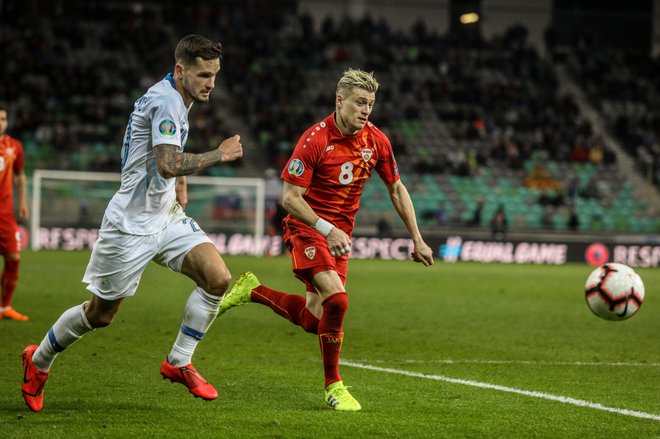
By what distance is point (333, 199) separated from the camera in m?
6.86

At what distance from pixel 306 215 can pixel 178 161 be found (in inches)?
43.7

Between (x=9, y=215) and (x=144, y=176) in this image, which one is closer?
(x=144, y=176)

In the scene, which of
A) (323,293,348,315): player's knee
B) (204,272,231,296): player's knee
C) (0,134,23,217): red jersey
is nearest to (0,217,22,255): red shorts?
(0,134,23,217): red jersey

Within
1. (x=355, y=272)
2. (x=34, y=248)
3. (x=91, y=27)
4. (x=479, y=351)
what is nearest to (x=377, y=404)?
(x=479, y=351)

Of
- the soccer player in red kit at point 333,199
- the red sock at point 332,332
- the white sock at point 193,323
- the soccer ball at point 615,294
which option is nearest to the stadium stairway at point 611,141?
the soccer ball at point 615,294

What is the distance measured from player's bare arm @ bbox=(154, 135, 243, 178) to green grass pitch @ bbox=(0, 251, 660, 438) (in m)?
1.44

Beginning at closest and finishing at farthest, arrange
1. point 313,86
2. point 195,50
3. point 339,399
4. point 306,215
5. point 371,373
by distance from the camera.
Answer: point 195,50 → point 339,399 → point 306,215 → point 371,373 → point 313,86

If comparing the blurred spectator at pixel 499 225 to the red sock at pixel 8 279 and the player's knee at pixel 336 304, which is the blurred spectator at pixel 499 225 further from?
the player's knee at pixel 336 304

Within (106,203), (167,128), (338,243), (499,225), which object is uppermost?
(167,128)

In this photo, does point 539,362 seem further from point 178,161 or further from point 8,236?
point 8,236

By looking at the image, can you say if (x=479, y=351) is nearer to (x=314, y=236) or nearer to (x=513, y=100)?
(x=314, y=236)

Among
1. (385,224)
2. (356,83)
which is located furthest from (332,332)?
(385,224)

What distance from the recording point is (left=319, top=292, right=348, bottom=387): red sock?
6.28 metres

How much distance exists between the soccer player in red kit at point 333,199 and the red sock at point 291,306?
23 mm
